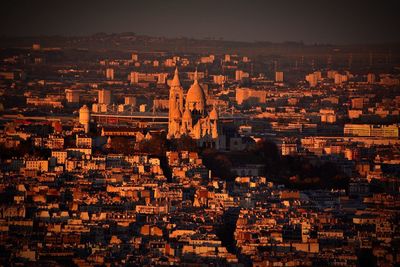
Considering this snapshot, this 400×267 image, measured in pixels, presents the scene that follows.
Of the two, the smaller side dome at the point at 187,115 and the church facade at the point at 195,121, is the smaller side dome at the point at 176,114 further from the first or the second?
the smaller side dome at the point at 187,115

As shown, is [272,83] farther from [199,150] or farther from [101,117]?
[199,150]

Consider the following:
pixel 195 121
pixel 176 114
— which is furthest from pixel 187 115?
pixel 176 114

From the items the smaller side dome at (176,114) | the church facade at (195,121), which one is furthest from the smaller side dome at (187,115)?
the smaller side dome at (176,114)

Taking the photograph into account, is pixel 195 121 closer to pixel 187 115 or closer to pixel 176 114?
pixel 187 115

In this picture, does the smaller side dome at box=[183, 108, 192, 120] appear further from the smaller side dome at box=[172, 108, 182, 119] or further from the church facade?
the smaller side dome at box=[172, 108, 182, 119]

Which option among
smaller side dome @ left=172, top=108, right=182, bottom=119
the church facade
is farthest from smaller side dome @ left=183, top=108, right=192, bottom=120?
smaller side dome @ left=172, top=108, right=182, bottom=119

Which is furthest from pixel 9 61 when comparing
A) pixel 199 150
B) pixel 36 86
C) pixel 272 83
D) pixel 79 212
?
pixel 79 212
